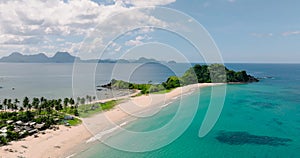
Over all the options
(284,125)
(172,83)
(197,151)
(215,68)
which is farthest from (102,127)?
(215,68)

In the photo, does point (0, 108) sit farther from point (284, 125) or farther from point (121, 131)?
point (284, 125)

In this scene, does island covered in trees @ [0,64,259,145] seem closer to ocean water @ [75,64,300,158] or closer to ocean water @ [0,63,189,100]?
ocean water @ [0,63,189,100]

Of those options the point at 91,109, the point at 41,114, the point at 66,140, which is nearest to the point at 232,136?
the point at 66,140

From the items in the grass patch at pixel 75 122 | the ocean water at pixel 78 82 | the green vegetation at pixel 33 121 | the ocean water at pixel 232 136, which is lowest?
the ocean water at pixel 232 136

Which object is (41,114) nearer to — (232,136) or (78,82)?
(232,136)

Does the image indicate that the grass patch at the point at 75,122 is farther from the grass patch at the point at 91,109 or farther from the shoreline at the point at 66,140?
the grass patch at the point at 91,109

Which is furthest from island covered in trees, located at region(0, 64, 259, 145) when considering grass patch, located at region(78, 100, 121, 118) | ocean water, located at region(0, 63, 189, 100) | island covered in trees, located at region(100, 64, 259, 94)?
ocean water, located at region(0, 63, 189, 100)

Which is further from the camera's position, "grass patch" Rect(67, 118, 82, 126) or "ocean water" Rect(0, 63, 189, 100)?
"grass patch" Rect(67, 118, 82, 126)

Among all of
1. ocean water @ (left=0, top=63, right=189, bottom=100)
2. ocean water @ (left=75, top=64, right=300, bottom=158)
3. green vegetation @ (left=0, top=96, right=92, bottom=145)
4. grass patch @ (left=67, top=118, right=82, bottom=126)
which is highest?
ocean water @ (left=0, top=63, right=189, bottom=100)

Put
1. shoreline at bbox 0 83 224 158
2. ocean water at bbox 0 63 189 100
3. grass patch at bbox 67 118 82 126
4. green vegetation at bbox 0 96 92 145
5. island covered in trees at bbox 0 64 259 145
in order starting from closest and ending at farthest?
shoreline at bbox 0 83 224 158 < ocean water at bbox 0 63 189 100 < green vegetation at bbox 0 96 92 145 < island covered in trees at bbox 0 64 259 145 < grass patch at bbox 67 118 82 126

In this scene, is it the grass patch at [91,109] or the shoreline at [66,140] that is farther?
the grass patch at [91,109]

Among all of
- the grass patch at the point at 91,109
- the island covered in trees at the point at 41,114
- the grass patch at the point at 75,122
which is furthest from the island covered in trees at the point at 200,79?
the grass patch at the point at 75,122

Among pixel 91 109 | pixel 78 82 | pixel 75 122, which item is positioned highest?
pixel 78 82
